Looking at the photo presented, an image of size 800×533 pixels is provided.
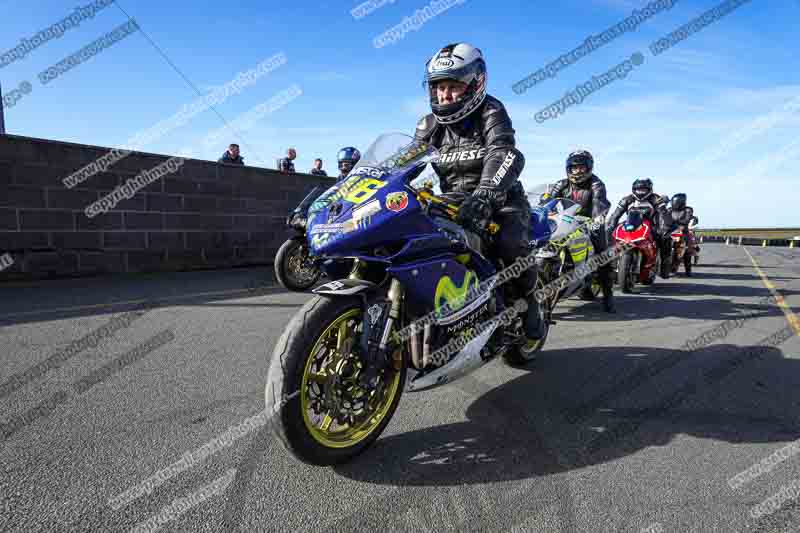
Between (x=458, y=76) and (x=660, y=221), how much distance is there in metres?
10.3

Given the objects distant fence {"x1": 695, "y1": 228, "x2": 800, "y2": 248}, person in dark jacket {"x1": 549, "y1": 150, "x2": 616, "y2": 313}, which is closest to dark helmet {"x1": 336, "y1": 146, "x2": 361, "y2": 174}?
person in dark jacket {"x1": 549, "y1": 150, "x2": 616, "y2": 313}

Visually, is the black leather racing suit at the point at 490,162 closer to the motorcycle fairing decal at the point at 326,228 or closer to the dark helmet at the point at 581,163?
the motorcycle fairing decal at the point at 326,228

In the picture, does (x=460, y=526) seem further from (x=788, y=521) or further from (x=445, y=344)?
(x=788, y=521)

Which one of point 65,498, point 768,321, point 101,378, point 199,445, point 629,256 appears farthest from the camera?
point 629,256

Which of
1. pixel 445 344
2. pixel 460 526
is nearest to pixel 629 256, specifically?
pixel 445 344

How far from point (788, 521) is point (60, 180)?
906cm

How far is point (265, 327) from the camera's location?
4.83m

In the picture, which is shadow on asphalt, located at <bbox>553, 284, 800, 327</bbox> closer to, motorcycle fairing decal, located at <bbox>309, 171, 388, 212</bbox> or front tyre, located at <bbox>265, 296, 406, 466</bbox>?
front tyre, located at <bbox>265, 296, 406, 466</bbox>

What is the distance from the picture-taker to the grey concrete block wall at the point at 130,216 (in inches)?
279

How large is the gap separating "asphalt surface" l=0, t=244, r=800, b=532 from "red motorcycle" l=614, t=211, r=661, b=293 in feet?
13.5

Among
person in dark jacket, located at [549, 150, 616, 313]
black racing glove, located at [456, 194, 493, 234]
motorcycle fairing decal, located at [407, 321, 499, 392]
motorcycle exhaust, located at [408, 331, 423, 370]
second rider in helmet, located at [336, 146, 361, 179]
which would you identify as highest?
second rider in helmet, located at [336, 146, 361, 179]

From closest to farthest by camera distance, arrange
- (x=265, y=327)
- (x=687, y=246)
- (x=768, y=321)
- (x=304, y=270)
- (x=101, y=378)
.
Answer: (x=101, y=378) → (x=265, y=327) → (x=768, y=321) → (x=304, y=270) → (x=687, y=246)

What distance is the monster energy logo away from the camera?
2557mm

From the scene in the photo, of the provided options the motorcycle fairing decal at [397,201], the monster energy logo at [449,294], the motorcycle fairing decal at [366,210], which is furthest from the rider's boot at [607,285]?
the motorcycle fairing decal at [366,210]
